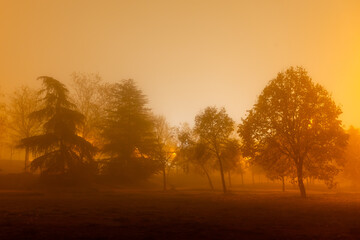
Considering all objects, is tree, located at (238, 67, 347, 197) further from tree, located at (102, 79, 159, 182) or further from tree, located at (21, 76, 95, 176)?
→ tree, located at (21, 76, 95, 176)

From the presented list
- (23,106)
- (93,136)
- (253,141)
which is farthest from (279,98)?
(23,106)

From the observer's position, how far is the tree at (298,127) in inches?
1256

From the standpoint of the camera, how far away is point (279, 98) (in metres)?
34.1

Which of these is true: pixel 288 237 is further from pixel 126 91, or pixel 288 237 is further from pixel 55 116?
pixel 126 91

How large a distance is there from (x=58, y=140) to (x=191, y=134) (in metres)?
→ 21.0

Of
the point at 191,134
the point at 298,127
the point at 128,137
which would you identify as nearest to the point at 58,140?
the point at 128,137

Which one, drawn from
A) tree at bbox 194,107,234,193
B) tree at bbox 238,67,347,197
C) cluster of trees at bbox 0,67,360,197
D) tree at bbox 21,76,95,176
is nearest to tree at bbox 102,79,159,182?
cluster of trees at bbox 0,67,360,197

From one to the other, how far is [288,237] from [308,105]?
24683mm

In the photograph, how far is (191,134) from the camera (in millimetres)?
48344

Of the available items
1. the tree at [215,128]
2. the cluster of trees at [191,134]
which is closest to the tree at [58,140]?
the cluster of trees at [191,134]

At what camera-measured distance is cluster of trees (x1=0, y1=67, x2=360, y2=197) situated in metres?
32.6

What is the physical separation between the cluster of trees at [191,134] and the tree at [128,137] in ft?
0.54

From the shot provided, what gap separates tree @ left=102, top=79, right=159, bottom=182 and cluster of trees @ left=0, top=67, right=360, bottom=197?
16 centimetres

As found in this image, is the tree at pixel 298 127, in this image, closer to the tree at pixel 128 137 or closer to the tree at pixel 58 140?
the tree at pixel 128 137
